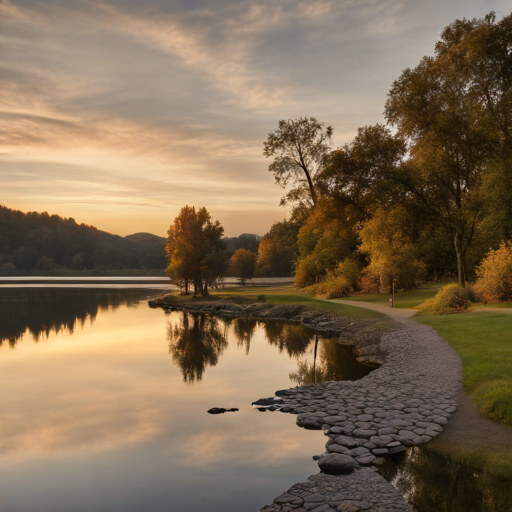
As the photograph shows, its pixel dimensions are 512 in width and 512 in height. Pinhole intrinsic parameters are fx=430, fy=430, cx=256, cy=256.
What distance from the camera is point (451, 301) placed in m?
24.6

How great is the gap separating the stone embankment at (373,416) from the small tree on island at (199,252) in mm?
31660

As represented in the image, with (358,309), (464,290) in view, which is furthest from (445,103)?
(358,309)

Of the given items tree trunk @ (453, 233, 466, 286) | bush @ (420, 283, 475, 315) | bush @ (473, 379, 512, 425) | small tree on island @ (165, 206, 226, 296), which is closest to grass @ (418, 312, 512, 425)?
bush @ (473, 379, 512, 425)

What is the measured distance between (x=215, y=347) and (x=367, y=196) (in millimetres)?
20992

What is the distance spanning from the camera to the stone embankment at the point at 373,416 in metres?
6.55

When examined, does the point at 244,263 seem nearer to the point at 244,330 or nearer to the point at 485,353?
the point at 244,330

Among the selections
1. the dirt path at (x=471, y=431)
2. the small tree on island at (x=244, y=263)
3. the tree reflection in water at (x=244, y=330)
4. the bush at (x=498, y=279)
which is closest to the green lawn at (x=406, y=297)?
the bush at (x=498, y=279)

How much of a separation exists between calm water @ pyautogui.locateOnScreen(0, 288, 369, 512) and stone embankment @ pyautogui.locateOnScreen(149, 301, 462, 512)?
0.60 meters

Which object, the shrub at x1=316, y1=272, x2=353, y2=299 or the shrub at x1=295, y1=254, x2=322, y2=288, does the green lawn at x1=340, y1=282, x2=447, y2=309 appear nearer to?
the shrub at x1=316, y1=272, x2=353, y2=299

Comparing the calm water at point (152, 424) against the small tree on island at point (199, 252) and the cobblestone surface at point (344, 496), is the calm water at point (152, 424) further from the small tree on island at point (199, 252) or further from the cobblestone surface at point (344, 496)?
the small tree on island at point (199, 252)

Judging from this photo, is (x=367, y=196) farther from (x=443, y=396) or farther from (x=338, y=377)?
(x=443, y=396)

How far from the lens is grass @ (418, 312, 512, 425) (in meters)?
9.32

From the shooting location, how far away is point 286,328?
2817 centimetres

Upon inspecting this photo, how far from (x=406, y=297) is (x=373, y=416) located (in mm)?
27147
